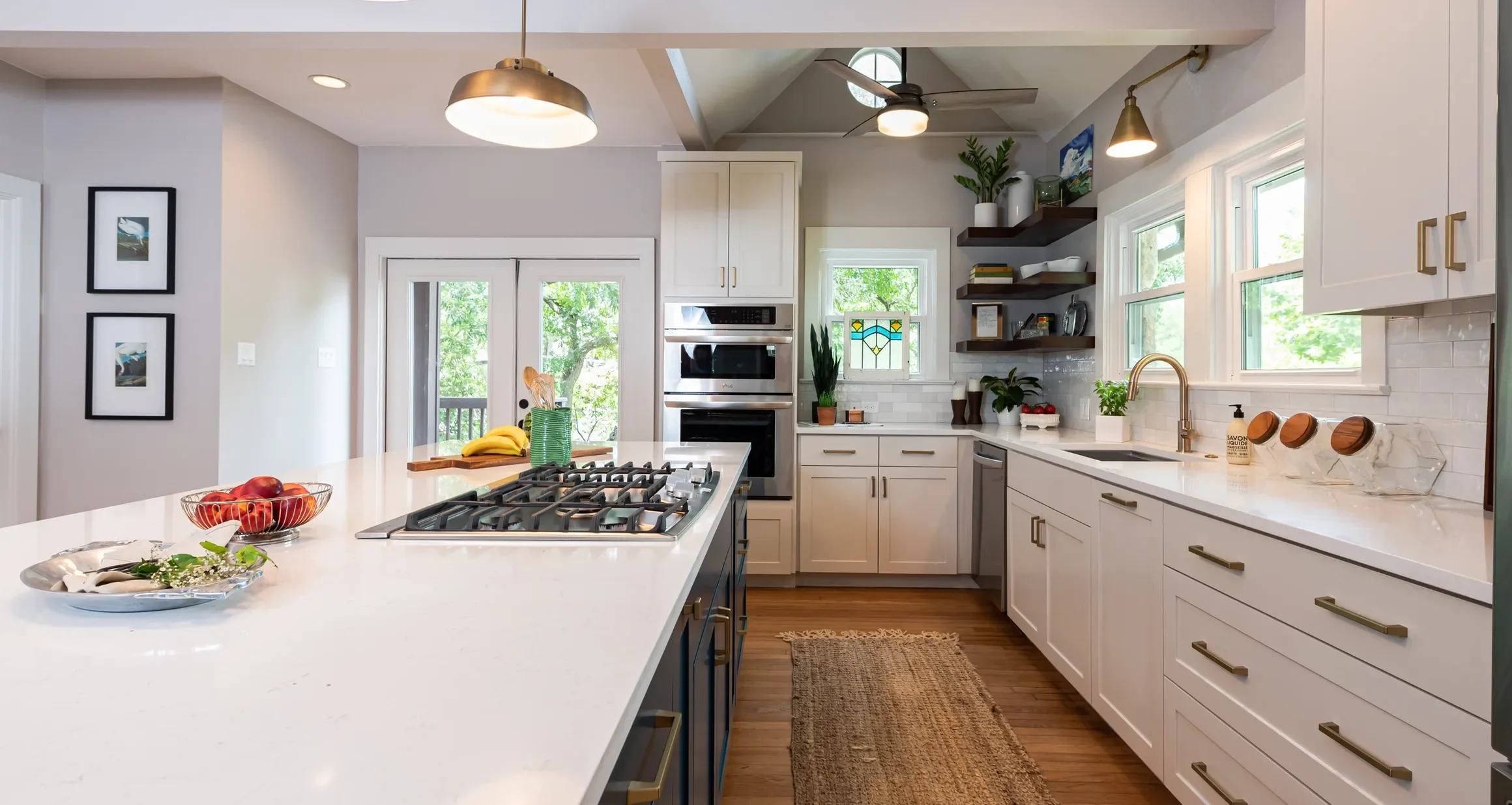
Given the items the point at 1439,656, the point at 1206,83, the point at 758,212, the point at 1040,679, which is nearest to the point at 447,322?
the point at 758,212

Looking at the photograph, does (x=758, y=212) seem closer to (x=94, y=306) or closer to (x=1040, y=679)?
(x=1040, y=679)

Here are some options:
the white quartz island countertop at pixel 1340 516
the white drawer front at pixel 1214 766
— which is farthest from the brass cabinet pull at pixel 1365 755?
the white quartz island countertop at pixel 1340 516

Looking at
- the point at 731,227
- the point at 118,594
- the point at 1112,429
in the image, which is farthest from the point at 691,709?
the point at 731,227

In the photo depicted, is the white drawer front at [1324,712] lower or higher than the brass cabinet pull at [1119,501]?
lower

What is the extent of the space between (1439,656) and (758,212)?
3.34 metres

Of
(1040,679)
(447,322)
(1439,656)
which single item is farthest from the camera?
(447,322)

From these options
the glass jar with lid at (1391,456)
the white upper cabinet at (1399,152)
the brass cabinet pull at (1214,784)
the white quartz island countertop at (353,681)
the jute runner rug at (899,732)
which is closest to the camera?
the white quartz island countertop at (353,681)

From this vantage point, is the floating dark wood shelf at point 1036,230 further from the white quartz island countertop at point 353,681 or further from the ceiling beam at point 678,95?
the white quartz island countertop at point 353,681

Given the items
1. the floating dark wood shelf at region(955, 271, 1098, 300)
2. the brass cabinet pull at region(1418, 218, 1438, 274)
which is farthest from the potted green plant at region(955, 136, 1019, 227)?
the brass cabinet pull at region(1418, 218, 1438, 274)

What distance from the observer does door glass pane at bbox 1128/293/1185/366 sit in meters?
3.02

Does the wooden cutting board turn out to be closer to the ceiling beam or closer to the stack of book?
the ceiling beam

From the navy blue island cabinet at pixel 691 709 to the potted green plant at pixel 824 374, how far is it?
2.00 m

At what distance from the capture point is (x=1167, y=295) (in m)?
3.07

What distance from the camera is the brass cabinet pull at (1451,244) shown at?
138 cm
